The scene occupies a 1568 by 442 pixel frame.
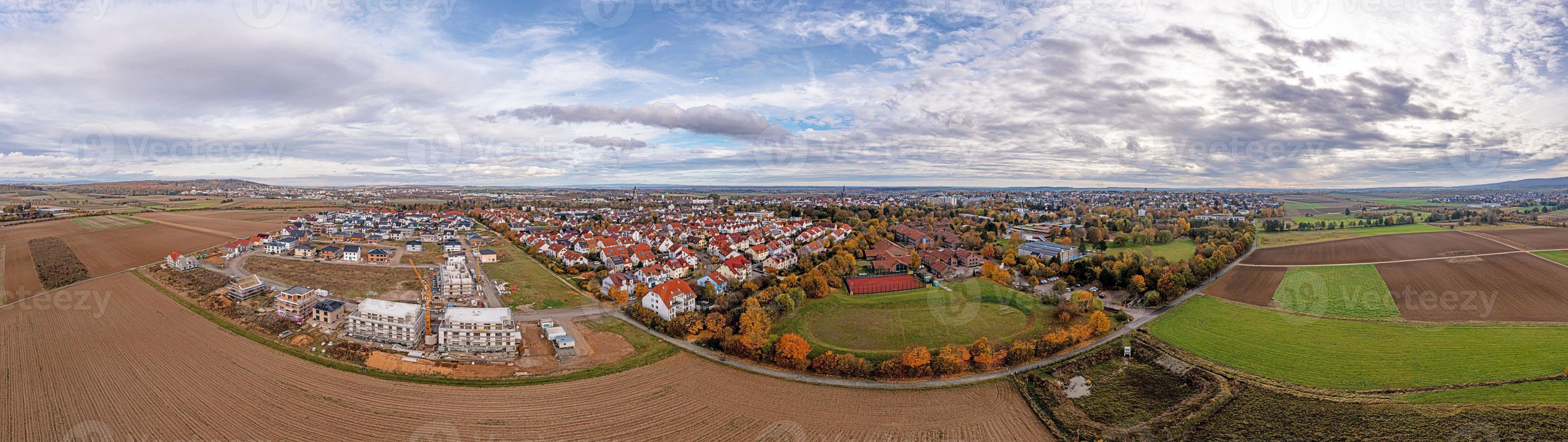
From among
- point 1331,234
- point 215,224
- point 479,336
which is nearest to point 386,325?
point 479,336

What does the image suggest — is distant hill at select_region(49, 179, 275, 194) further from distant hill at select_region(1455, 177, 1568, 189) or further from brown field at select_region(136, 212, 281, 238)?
distant hill at select_region(1455, 177, 1568, 189)

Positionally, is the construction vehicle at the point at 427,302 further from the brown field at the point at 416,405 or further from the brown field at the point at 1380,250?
the brown field at the point at 1380,250

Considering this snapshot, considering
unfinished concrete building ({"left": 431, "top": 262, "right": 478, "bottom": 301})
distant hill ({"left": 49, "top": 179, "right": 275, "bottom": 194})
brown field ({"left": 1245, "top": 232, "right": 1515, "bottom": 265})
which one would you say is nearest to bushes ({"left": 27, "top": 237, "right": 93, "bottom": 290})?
unfinished concrete building ({"left": 431, "top": 262, "right": 478, "bottom": 301})

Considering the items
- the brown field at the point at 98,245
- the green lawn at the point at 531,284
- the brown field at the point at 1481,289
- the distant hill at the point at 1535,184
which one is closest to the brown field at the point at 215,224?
the brown field at the point at 98,245

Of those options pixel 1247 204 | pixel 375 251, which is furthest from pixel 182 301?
pixel 1247 204

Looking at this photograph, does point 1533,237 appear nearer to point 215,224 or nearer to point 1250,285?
point 1250,285

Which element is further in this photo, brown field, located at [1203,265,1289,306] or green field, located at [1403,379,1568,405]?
brown field, located at [1203,265,1289,306]

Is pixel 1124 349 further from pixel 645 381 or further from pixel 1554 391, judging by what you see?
pixel 645 381

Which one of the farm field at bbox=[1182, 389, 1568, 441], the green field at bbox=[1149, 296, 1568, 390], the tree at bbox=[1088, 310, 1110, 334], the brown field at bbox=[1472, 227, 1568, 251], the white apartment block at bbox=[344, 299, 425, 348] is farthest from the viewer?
the brown field at bbox=[1472, 227, 1568, 251]
